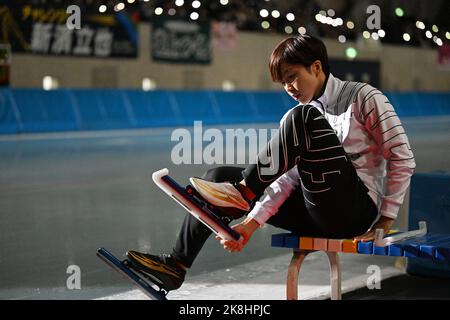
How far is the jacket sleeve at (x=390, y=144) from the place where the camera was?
3.71 m

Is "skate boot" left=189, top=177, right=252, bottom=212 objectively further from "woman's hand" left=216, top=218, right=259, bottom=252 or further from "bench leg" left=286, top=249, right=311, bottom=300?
"bench leg" left=286, top=249, right=311, bottom=300

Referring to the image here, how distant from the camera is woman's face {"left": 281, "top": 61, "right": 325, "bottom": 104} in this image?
12.3 feet

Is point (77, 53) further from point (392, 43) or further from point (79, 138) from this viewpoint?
point (392, 43)

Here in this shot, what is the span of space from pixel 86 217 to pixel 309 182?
4.30 m

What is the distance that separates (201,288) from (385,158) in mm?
1443

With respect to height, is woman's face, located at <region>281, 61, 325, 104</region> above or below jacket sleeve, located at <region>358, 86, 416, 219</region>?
above

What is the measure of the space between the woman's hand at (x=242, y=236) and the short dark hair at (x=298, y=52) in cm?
64

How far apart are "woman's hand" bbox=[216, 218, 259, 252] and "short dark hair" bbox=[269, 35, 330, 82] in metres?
0.64

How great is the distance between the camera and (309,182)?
3.55 m

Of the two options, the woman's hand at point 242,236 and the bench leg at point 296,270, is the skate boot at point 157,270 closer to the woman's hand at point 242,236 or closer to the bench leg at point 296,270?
the woman's hand at point 242,236
